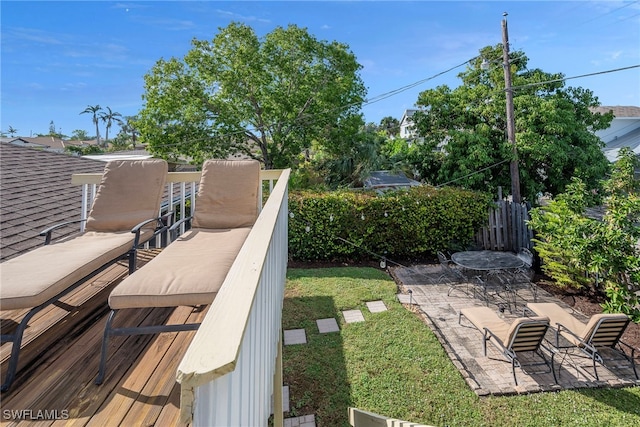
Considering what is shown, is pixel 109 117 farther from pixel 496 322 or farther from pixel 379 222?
pixel 496 322

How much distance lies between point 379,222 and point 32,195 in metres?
6.76

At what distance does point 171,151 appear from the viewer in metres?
14.1

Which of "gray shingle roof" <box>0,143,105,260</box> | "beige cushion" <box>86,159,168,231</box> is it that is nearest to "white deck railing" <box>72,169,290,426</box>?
"beige cushion" <box>86,159,168,231</box>

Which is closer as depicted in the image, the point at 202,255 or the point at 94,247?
the point at 202,255

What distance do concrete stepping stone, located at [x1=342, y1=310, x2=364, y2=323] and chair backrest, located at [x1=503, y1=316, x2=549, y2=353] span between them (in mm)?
2023

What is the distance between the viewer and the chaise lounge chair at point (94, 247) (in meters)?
1.74

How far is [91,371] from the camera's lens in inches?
69.4

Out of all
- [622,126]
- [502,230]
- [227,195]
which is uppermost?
[622,126]

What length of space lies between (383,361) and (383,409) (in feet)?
2.47

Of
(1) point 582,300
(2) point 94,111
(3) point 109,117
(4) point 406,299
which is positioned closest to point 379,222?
(4) point 406,299

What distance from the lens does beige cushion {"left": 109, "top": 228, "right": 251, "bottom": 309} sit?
5.61 ft

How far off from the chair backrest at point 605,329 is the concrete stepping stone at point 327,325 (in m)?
3.14

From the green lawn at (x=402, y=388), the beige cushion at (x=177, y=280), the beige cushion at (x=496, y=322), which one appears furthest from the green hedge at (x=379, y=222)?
the beige cushion at (x=177, y=280)

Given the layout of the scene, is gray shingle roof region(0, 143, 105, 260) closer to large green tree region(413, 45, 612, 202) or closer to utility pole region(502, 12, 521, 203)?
large green tree region(413, 45, 612, 202)
